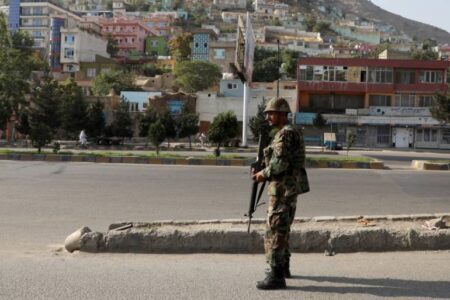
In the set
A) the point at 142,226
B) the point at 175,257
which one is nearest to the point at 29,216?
the point at 142,226

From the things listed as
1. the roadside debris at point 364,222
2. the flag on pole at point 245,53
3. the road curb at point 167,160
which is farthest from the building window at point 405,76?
the roadside debris at point 364,222

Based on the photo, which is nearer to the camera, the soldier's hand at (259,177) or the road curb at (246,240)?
the soldier's hand at (259,177)

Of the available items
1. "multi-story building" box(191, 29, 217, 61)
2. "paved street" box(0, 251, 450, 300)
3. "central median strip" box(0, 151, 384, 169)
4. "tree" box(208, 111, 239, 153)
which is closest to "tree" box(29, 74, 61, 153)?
"central median strip" box(0, 151, 384, 169)

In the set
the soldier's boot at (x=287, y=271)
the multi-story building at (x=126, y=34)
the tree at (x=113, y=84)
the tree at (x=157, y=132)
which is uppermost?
the multi-story building at (x=126, y=34)

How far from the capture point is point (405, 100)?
47406 millimetres

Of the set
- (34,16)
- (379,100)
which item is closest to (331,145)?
(379,100)

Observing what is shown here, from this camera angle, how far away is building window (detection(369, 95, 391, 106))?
47.6 m

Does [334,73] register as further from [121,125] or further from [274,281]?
[274,281]

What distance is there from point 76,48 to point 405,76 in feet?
177

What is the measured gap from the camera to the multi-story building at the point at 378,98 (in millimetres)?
46344

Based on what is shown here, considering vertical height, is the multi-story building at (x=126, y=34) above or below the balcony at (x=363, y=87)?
above

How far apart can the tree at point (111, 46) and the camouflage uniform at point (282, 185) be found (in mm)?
96169

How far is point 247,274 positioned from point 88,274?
1395 millimetres

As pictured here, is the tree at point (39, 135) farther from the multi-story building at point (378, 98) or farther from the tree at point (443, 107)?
the multi-story building at point (378, 98)
